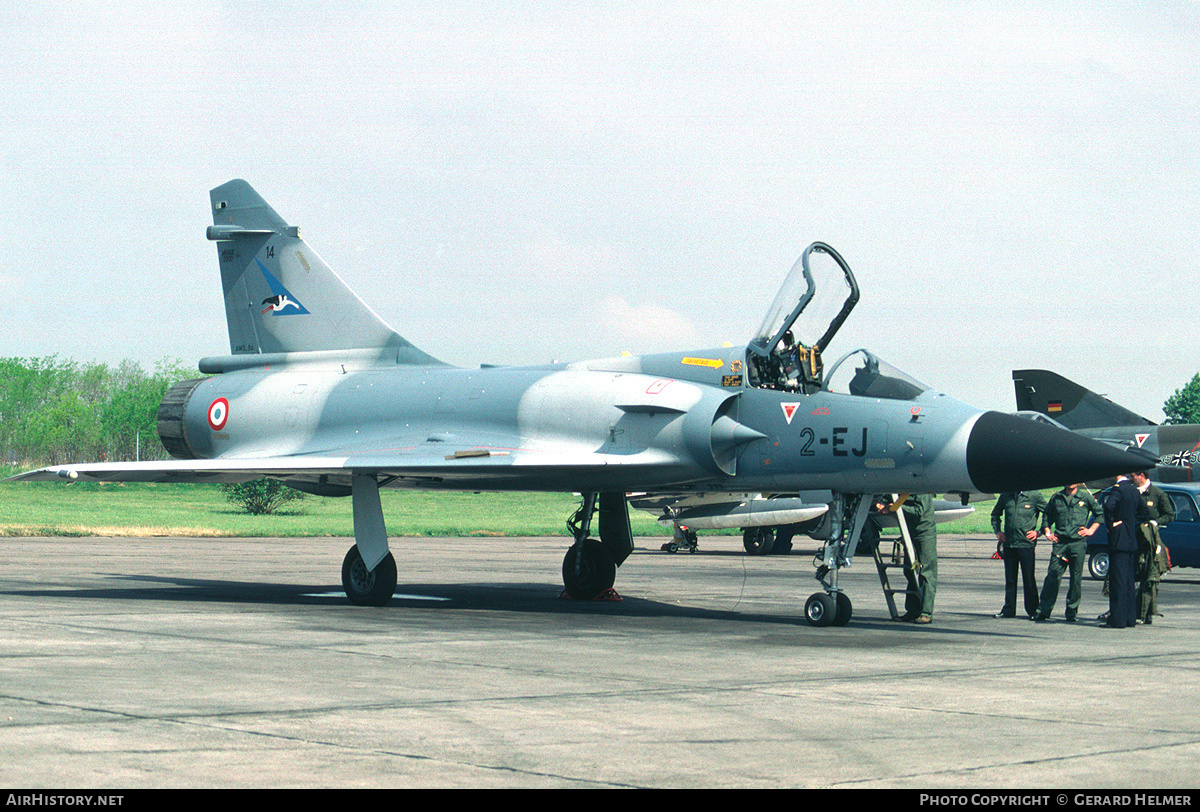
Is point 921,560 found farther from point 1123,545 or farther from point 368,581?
point 368,581

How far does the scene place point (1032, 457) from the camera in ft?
41.1

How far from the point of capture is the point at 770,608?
53.2 feet

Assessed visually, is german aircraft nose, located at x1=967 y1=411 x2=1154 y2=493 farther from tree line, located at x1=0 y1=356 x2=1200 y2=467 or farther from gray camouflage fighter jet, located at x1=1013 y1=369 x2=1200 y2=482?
tree line, located at x1=0 y1=356 x2=1200 y2=467

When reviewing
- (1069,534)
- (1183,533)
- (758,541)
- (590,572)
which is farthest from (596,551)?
(758,541)

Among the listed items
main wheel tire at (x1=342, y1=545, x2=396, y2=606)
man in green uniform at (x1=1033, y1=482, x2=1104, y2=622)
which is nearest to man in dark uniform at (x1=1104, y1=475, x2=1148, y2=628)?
man in green uniform at (x1=1033, y1=482, x2=1104, y2=622)

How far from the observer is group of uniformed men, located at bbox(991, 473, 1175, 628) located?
14.4 m

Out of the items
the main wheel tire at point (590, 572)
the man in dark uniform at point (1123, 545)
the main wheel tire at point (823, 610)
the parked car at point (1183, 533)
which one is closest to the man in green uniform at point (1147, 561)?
the man in dark uniform at point (1123, 545)

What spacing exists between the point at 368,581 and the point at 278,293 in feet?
16.8

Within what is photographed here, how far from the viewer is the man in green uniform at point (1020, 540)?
597 inches

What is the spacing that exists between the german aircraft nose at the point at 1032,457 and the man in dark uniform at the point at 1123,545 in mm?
1914

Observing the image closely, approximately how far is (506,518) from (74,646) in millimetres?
49732

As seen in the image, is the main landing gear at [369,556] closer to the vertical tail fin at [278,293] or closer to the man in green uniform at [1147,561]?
the vertical tail fin at [278,293]
